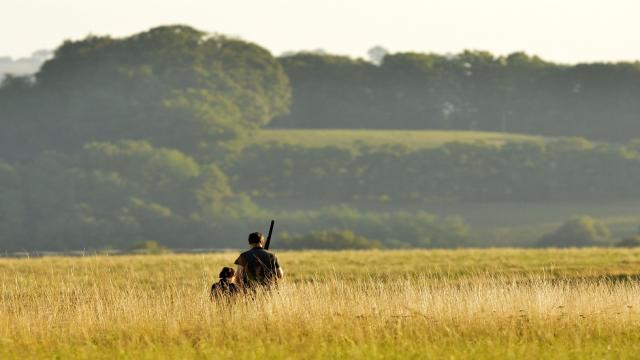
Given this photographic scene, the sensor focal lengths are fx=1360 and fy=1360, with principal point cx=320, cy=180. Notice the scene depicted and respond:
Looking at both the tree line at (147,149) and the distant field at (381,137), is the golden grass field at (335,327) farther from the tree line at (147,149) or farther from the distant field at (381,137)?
the distant field at (381,137)

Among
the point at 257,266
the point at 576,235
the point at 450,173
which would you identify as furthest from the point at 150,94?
the point at 257,266

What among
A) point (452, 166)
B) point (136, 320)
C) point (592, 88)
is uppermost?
point (592, 88)

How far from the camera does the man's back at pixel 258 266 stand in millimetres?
19281

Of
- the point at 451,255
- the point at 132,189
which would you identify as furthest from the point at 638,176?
the point at 451,255

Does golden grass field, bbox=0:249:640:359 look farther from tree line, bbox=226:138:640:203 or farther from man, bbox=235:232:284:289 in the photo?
tree line, bbox=226:138:640:203

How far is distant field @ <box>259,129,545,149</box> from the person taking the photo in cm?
15512

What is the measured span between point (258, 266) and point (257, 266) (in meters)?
0.01

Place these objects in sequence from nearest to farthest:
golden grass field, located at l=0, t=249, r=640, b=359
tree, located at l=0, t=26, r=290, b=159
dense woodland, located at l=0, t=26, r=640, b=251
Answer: golden grass field, located at l=0, t=249, r=640, b=359
dense woodland, located at l=0, t=26, r=640, b=251
tree, located at l=0, t=26, r=290, b=159

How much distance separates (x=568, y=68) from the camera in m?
181

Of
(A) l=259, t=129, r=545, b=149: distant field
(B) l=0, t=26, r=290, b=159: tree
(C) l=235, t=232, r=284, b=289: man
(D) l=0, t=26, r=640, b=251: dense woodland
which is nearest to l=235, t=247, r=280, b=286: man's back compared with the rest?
(C) l=235, t=232, r=284, b=289: man

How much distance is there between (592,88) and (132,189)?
6962 centimetres

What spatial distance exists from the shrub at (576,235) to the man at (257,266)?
109435mm

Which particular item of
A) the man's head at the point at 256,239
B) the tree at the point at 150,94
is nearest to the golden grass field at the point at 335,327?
the man's head at the point at 256,239

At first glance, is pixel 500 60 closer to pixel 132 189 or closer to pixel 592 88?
pixel 592 88
